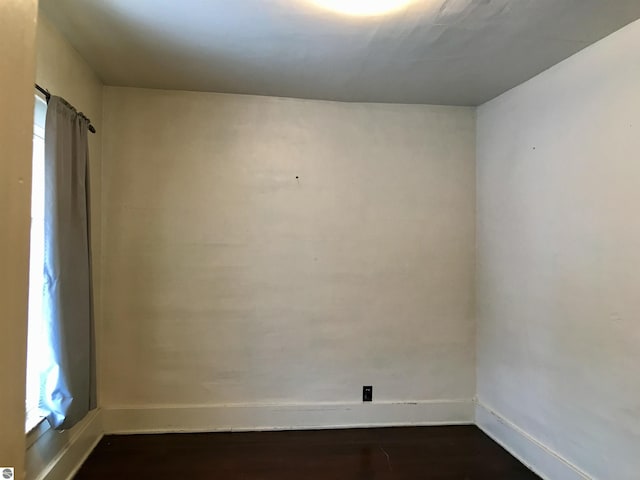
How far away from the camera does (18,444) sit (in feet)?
2.57

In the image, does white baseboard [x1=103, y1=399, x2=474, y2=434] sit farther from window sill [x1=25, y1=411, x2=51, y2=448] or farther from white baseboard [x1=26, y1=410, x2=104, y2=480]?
window sill [x1=25, y1=411, x2=51, y2=448]

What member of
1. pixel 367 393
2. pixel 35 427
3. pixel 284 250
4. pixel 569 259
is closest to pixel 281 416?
pixel 367 393

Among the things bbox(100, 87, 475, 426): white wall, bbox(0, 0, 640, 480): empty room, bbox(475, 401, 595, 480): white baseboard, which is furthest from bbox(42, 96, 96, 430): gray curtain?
bbox(475, 401, 595, 480): white baseboard

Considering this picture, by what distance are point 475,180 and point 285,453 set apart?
2314mm

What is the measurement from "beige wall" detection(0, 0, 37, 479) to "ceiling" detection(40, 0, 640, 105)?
1277 millimetres

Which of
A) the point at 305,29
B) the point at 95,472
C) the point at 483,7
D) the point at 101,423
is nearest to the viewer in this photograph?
the point at 483,7

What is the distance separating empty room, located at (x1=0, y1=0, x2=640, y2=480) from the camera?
6.75 ft

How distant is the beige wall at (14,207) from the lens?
711 mm

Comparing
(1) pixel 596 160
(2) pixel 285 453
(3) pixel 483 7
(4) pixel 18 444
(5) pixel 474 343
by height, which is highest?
(3) pixel 483 7

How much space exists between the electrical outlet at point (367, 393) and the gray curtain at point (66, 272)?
1.77 m

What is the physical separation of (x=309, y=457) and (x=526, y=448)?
131 centimetres

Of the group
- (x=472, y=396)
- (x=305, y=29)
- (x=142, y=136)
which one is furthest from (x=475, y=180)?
(x=142, y=136)

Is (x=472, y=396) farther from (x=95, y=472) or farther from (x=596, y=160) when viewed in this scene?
(x=95, y=472)

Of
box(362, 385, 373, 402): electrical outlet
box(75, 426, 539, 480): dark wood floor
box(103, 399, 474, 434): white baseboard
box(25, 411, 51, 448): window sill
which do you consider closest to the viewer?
box(25, 411, 51, 448): window sill
